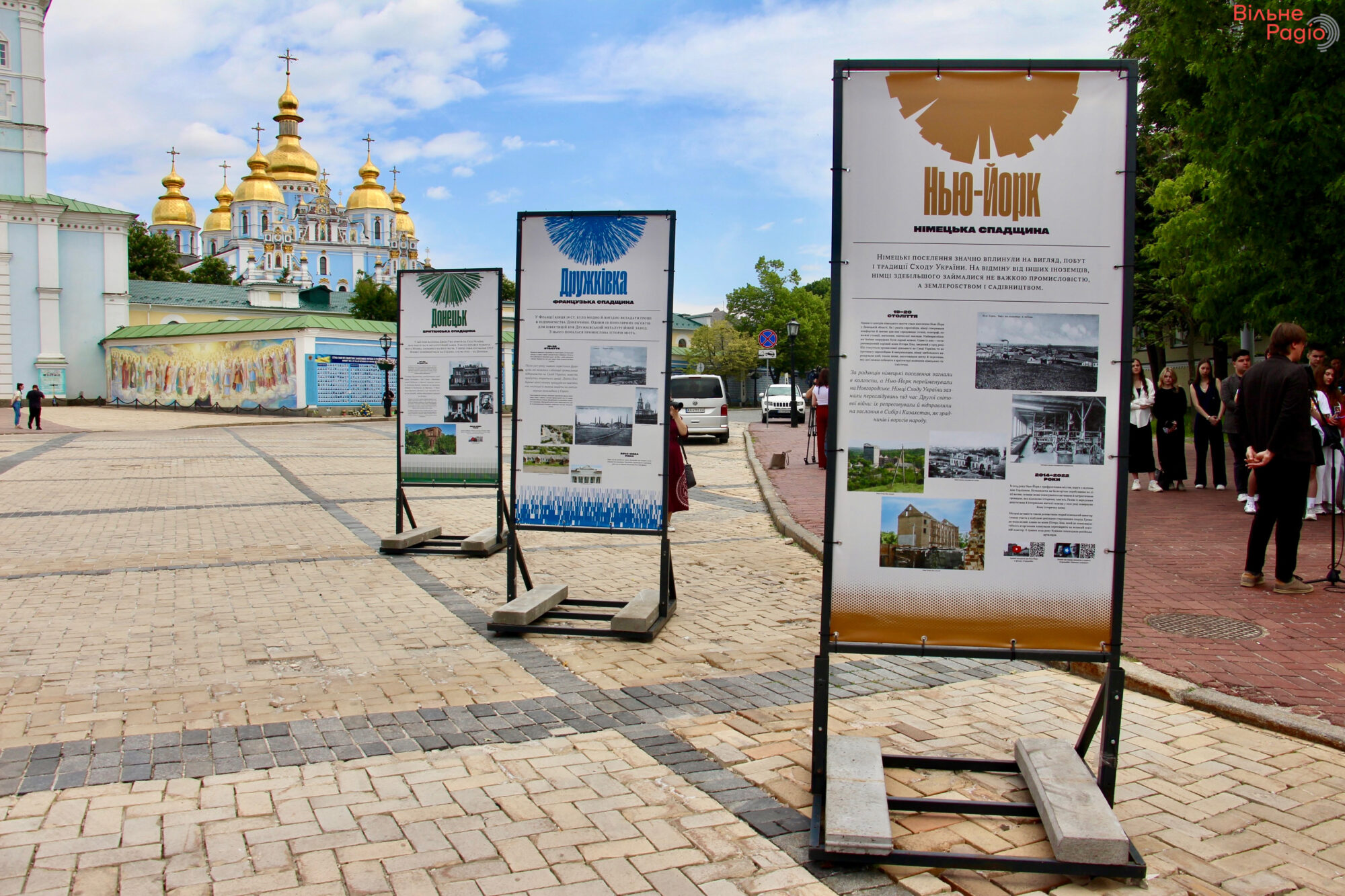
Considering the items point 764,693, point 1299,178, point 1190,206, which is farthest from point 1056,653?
point 1190,206

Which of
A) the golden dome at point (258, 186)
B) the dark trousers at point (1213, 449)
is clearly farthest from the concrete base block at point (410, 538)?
the golden dome at point (258, 186)

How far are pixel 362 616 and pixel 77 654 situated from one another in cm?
163

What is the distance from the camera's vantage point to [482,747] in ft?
13.7

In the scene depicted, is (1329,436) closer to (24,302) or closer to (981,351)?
(981,351)

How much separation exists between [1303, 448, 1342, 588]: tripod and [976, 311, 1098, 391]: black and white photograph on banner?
5.00 metres

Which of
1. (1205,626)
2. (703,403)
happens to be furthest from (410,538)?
(703,403)

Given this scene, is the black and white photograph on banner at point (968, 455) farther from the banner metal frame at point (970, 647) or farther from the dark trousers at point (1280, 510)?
the dark trousers at point (1280, 510)

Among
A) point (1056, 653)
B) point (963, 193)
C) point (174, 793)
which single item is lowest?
point (174, 793)

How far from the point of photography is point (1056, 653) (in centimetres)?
339

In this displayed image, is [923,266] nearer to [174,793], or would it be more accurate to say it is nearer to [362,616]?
[174,793]

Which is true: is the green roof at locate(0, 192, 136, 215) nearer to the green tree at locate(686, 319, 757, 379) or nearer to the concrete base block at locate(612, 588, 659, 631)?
the green tree at locate(686, 319, 757, 379)

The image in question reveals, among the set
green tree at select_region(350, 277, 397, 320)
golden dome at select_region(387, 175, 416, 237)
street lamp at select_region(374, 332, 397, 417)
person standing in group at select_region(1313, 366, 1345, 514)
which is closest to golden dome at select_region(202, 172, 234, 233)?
golden dome at select_region(387, 175, 416, 237)

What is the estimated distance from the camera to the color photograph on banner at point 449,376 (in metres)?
9.03

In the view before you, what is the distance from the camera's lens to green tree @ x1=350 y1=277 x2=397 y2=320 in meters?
77.6
